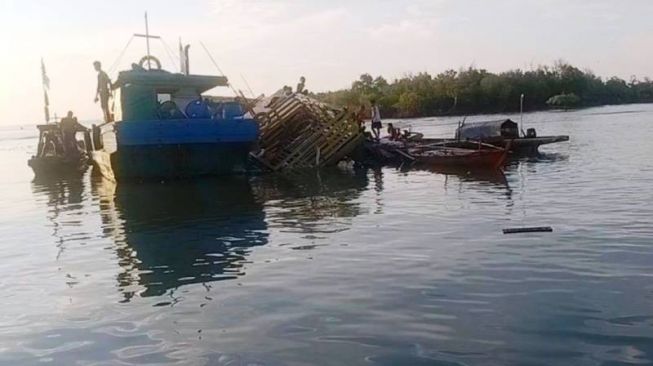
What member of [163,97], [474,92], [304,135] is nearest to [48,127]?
[163,97]

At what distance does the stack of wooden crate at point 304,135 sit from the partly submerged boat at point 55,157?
7849 mm

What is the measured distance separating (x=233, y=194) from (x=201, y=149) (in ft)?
12.1

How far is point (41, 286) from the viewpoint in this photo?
8.85 meters

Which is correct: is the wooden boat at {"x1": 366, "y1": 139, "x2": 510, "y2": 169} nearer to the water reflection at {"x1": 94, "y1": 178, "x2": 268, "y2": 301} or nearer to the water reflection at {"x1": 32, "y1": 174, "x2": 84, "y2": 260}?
the water reflection at {"x1": 94, "y1": 178, "x2": 268, "y2": 301}

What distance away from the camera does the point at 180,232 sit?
12516 millimetres

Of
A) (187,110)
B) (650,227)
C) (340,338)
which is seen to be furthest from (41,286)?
(187,110)

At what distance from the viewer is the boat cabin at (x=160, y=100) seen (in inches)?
826

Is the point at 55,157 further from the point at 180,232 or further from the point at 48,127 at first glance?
the point at 180,232

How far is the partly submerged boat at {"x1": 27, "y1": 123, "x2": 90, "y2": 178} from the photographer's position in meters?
27.9

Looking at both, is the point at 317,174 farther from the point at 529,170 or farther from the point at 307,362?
the point at 307,362

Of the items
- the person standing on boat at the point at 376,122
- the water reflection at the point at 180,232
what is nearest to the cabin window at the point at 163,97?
the water reflection at the point at 180,232

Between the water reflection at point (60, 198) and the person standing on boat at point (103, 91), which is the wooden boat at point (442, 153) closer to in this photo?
the person standing on boat at point (103, 91)

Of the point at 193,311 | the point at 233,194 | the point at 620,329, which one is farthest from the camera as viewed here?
the point at 233,194

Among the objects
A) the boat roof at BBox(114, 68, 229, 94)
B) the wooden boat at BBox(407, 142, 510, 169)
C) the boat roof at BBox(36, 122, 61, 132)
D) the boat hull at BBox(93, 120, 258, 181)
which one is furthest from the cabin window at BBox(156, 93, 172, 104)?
the boat roof at BBox(36, 122, 61, 132)
